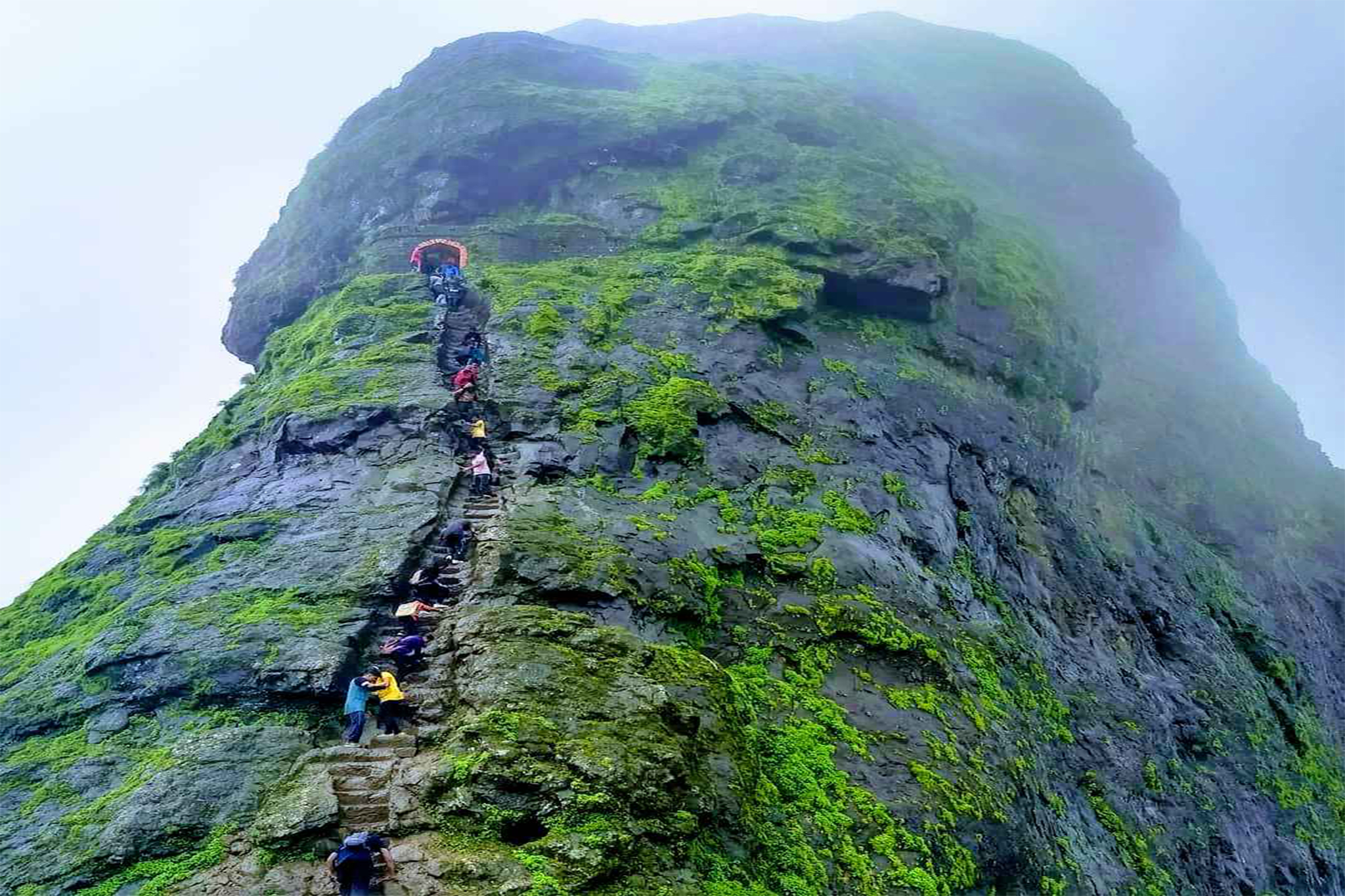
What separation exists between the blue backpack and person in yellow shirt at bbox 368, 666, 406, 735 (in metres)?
2.89

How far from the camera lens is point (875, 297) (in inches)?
1027

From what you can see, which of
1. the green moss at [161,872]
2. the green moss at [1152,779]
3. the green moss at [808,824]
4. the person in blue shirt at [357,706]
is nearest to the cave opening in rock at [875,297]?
Result: the green moss at [1152,779]

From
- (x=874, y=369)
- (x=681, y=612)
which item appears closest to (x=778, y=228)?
(x=874, y=369)

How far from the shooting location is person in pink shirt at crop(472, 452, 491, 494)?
698 inches

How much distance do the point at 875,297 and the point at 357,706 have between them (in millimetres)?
19665

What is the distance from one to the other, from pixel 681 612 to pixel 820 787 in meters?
3.81

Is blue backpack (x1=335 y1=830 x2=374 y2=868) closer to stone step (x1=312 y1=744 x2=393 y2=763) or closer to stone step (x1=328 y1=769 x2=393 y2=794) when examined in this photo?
stone step (x1=328 y1=769 x2=393 y2=794)

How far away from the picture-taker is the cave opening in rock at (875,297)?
25.8 meters

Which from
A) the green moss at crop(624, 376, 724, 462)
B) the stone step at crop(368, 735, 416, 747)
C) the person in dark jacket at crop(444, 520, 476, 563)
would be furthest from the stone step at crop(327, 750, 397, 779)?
the green moss at crop(624, 376, 724, 462)

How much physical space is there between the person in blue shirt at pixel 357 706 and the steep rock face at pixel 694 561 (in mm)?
388

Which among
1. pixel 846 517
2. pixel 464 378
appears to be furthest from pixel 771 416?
pixel 464 378

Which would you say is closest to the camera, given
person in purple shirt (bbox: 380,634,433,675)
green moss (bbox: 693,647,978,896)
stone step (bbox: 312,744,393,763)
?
green moss (bbox: 693,647,978,896)

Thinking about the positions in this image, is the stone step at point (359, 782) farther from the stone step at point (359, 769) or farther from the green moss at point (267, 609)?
the green moss at point (267, 609)

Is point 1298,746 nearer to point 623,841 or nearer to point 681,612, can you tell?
point 681,612
